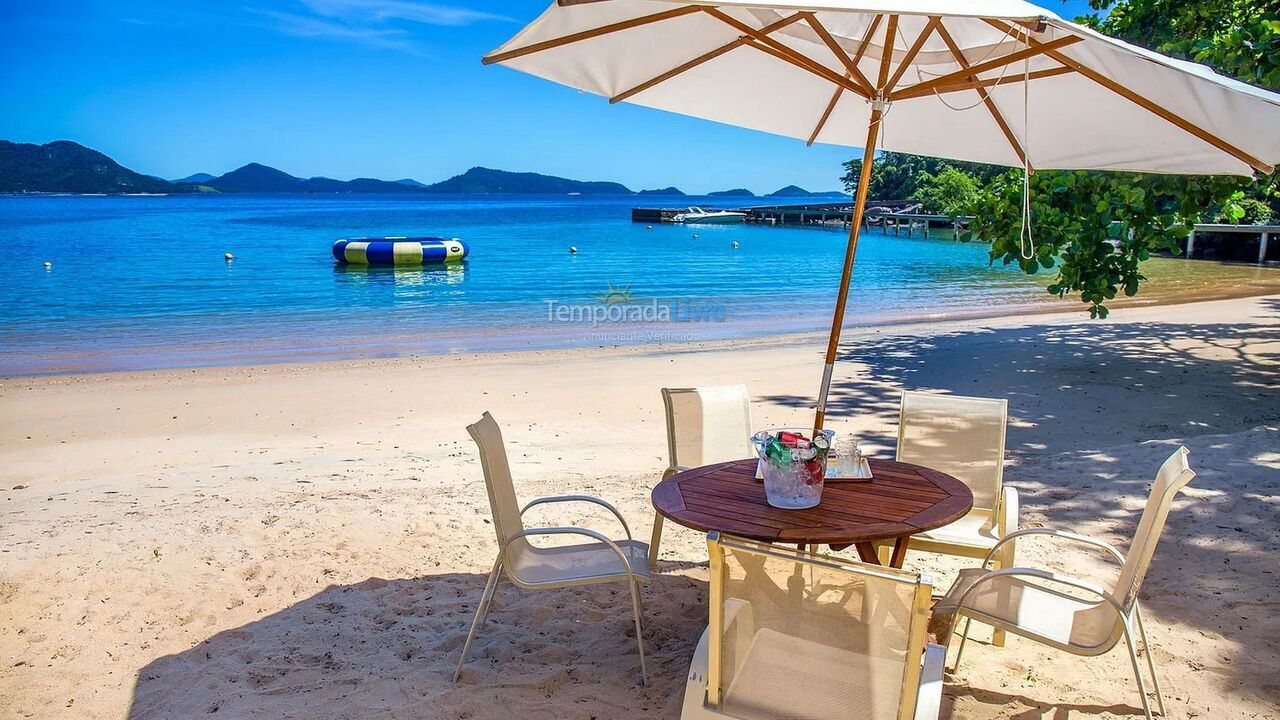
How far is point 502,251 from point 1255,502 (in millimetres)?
38464

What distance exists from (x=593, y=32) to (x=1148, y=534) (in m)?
2.76

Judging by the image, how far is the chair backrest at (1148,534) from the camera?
257 centimetres

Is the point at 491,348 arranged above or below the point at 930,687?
below

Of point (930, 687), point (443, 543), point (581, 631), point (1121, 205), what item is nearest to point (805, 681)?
point (930, 687)

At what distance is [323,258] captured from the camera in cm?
3462

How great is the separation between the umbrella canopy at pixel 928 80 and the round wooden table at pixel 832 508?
140 cm

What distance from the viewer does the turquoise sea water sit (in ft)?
48.8

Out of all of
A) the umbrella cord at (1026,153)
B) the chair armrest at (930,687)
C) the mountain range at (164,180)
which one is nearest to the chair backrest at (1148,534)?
the chair armrest at (930,687)

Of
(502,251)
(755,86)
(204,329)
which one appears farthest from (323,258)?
(755,86)

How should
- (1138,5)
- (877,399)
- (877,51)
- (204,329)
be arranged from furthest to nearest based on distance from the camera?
(204,329)
(1138,5)
(877,399)
(877,51)

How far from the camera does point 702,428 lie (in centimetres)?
434

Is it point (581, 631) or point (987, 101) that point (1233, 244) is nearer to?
point (987, 101)

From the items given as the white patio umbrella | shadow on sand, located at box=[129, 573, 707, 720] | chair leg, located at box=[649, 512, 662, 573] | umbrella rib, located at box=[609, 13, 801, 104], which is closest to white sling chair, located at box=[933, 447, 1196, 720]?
the white patio umbrella

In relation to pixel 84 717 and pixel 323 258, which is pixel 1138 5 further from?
pixel 323 258
